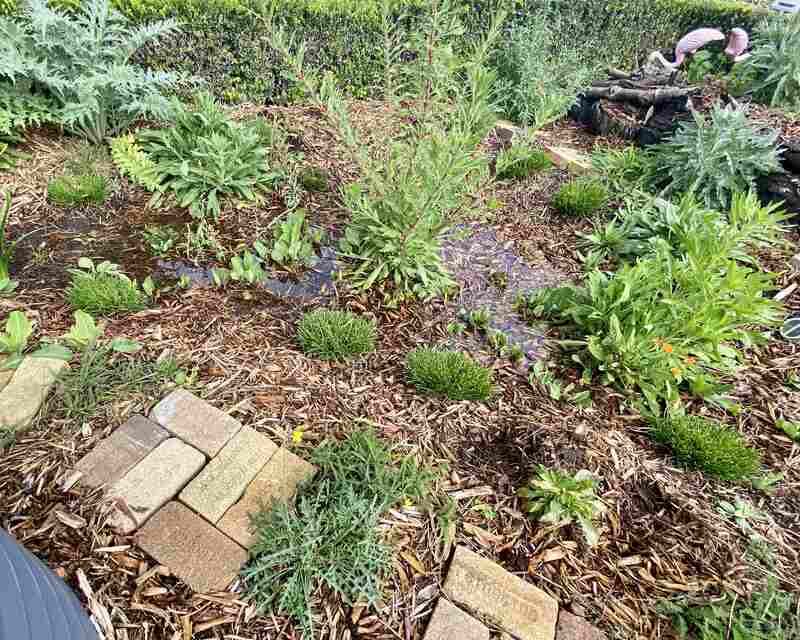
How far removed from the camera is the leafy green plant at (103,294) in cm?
235

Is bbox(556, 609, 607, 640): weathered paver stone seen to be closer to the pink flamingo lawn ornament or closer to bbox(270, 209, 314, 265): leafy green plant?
bbox(270, 209, 314, 265): leafy green plant

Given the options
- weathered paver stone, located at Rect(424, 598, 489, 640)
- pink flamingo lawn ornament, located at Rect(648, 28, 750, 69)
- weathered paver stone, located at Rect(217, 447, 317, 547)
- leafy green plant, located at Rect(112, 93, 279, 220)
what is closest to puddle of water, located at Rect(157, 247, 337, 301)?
leafy green plant, located at Rect(112, 93, 279, 220)

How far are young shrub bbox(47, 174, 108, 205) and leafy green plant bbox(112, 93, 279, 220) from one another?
0.74 ft

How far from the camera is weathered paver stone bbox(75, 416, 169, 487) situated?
1.74m

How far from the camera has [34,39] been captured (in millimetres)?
3219

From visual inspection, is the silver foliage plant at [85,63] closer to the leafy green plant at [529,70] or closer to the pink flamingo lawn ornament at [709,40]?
the leafy green plant at [529,70]

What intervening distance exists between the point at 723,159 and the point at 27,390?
4.87m

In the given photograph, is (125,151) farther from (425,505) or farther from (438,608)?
(438,608)

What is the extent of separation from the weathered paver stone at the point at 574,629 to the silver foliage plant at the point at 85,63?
395 cm

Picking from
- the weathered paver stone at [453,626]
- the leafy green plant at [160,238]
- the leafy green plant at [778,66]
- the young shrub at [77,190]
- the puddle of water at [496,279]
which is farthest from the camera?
the leafy green plant at [778,66]

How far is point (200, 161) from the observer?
3.21 meters

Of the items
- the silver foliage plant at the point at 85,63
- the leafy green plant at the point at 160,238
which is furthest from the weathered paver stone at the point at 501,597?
the silver foliage plant at the point at 85,63

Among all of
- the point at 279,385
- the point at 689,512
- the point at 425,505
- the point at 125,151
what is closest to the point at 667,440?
the point at 689,512

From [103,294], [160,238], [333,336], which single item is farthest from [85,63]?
[333,336]
